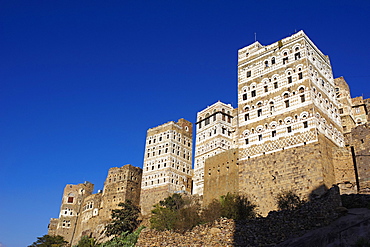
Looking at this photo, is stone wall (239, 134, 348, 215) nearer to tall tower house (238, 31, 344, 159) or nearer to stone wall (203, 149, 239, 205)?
tall tower house (238, 31, 344, 159)

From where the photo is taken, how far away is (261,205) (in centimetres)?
3419

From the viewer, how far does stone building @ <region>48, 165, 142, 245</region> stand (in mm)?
63188

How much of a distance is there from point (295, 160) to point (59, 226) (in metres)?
55.7

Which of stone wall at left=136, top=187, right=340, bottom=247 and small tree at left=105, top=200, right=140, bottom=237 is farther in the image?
small tree at left=105, top=200, right=140, bottom=237

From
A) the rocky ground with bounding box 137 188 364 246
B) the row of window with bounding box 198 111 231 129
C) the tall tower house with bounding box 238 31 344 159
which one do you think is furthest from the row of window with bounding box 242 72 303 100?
the row of window with bounding box 198 111 231 129

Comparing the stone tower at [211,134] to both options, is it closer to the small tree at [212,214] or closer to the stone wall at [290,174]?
the stone wall at [290,174]

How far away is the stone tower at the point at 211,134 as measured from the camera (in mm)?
60312

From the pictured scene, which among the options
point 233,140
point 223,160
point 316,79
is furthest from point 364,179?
point 233,140

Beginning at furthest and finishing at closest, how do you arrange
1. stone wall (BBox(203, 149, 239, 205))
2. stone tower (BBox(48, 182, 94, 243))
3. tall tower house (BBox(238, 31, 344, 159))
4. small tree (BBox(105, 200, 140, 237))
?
stone tower (BBox(48, 182, 94, 243))
small tree (BBox(105, 200, 140, 237))
stone wall (BBox(203, 149, 239, 205))
tall tower house (BBox(238, 31, 344, 159))

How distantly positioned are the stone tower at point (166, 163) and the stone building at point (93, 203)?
88.9 inches

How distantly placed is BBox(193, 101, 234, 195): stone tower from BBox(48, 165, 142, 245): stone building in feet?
37.7

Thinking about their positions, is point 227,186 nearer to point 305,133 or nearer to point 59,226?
point 305,133

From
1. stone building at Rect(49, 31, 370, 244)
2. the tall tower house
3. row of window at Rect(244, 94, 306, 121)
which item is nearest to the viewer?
stone building at Rect(49, 31, 370, 244)

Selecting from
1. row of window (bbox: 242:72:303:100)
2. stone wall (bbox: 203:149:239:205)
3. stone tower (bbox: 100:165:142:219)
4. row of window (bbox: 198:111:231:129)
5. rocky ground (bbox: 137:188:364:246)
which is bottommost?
rocky ground (bbox: 137:188:364:246)
